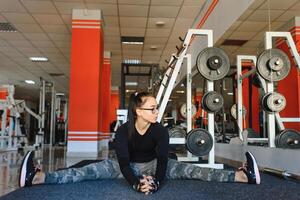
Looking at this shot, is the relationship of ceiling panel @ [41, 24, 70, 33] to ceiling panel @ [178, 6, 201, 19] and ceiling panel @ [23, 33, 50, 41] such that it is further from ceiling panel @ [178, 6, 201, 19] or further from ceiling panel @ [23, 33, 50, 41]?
ceiling panel @ [178, 6, 201, 19]

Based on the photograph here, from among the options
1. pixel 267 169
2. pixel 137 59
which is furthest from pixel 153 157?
pixel 137 59

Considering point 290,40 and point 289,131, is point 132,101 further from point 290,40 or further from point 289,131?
point 290,40

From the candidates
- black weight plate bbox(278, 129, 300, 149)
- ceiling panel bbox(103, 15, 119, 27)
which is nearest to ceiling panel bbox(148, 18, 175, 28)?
ceiling panel bbox(103, 15, 119, 27)

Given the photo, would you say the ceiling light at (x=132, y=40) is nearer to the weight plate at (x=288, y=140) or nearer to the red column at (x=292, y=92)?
the red column at (x=292, y=92)

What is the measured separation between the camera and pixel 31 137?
18.8 m

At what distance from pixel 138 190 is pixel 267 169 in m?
1.76

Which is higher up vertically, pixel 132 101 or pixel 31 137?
pixel 132 101

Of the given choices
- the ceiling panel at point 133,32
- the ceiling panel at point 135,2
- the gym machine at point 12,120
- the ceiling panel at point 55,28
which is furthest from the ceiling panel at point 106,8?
the gym machine at point 12,120

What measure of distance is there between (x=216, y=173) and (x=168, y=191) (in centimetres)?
49

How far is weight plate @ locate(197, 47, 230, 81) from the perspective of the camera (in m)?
3.44

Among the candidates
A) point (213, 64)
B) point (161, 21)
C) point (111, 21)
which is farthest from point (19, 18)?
point (213, 64)

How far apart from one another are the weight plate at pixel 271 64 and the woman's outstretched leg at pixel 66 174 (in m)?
1.99

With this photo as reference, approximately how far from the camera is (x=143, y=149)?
212cm

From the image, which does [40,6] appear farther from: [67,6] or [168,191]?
[168,191]
